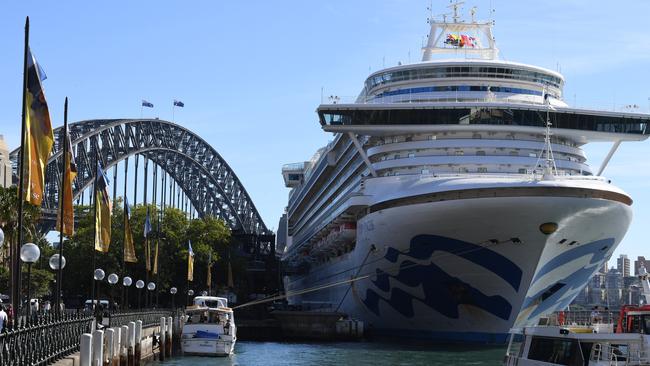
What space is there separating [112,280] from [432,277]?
1544 cm

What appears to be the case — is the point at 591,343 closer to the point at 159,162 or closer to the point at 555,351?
the point at 555,351

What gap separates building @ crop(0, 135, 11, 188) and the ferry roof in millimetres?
59890

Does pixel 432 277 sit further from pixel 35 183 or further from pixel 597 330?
pixel 35 183

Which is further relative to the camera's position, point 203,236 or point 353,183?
point 203,236

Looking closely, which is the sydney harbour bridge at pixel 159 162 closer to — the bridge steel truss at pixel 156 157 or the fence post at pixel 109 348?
the bridge steel truss at pixel 156 157

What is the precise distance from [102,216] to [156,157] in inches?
4650

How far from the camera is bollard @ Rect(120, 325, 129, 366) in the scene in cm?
3831

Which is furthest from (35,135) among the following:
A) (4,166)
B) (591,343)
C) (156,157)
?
(156,157)

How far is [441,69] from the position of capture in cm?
6006

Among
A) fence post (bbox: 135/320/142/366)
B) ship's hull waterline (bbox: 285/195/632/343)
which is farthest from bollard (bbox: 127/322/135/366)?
ship's hull waterline (bbox: 285/195/632/343)

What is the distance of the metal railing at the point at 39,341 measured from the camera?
20.6m

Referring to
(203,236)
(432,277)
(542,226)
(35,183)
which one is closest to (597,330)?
(35,183)

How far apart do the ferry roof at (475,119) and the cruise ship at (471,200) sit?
0.06 m

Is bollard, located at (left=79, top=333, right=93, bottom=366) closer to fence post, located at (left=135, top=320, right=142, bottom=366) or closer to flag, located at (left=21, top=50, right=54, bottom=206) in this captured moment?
flag, located at (left=21, top=50, right=54, bottom=206)
